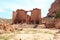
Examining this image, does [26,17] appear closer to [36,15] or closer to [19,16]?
[19,16]

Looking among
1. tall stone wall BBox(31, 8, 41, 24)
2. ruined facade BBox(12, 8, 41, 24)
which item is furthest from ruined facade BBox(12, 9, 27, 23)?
tall stone wall BBox(31, 8, 41, 24)

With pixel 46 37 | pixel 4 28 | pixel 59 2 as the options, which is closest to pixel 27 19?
pixel 4 28

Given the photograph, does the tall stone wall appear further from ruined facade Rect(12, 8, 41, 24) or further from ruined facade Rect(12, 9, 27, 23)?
ruined facade Rect(12, 9, 27, 23)

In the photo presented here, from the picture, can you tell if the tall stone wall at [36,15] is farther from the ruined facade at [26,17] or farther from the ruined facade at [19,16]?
the ruined facade at [19,16]

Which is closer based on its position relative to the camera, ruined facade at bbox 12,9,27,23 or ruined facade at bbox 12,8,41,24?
ruined facade at bbox 12,8,41,24

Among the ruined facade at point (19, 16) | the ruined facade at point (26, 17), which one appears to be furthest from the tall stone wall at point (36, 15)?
the ruined facade at point (19, 16)

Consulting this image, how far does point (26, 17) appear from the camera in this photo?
135 ft

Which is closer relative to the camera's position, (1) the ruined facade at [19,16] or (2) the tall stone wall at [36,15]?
(2) the tall stone wall at [36,15]

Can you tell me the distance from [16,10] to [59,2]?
31.1 meters

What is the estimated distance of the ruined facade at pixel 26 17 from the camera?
39.3 meters

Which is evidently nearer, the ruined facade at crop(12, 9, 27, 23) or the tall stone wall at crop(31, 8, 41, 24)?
the tall stone wall at crop(31, 8, 41, 24)

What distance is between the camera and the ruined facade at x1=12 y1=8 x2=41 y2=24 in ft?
129

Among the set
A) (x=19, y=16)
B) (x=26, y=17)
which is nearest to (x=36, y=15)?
(x=26, y=17)

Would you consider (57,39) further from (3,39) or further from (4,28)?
(4,28)
